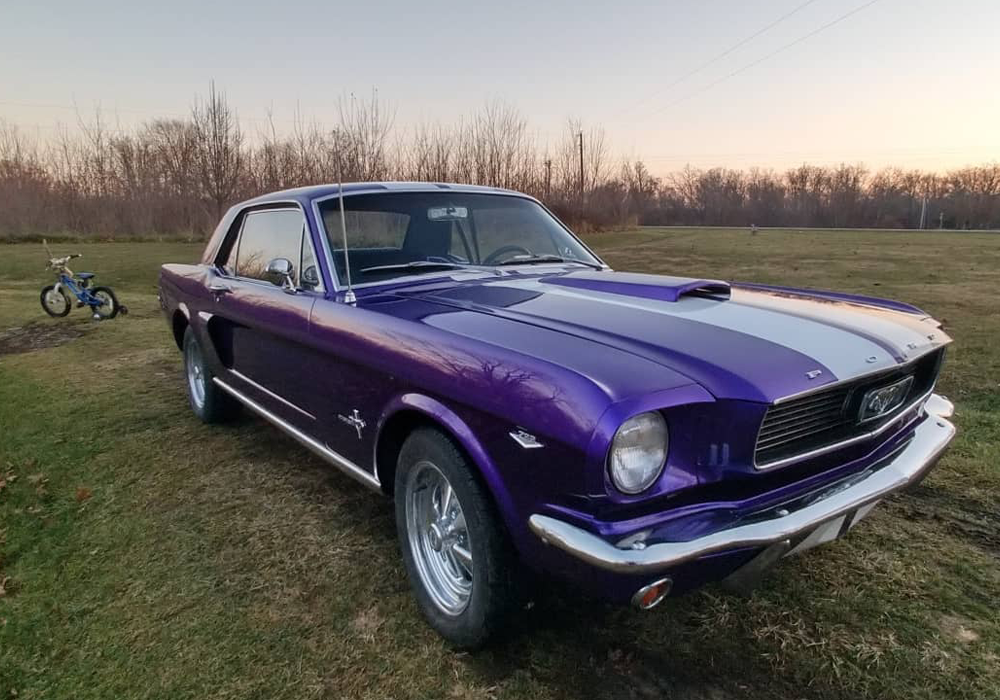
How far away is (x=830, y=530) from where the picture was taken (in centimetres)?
199

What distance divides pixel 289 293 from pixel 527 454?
190 centimetres

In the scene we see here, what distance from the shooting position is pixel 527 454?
179cm

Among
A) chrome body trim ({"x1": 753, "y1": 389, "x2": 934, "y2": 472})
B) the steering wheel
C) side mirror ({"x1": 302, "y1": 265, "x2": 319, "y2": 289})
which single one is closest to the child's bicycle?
side mirror ({"x1": 302, "y1": 265, "x2": 319, "y2": 289})

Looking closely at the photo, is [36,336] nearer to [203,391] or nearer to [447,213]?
[203,391]

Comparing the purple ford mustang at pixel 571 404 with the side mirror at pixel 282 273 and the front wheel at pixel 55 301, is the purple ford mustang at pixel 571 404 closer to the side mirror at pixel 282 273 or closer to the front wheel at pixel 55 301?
the side mirror at pixel 282 273

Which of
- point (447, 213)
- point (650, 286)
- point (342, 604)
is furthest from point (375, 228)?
point (342, 604)

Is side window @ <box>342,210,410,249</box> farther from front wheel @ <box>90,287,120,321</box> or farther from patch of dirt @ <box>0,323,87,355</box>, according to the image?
front wheel @ <box>90,287,120,321</box>

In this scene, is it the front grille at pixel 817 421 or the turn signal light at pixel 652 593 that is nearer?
the turn signal light at pixel 652 593

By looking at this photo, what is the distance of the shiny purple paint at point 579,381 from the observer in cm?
171

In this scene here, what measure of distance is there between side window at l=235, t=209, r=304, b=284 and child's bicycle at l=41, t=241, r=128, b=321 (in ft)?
23.2

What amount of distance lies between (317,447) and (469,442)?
1348 mm

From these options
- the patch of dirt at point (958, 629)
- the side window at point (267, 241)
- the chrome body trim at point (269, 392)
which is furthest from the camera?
the side window at point (267, 241)

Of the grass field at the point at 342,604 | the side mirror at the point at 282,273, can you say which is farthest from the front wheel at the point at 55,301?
the side mirror at the point at 282,273

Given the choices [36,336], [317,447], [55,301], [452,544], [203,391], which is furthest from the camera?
[55,301]
